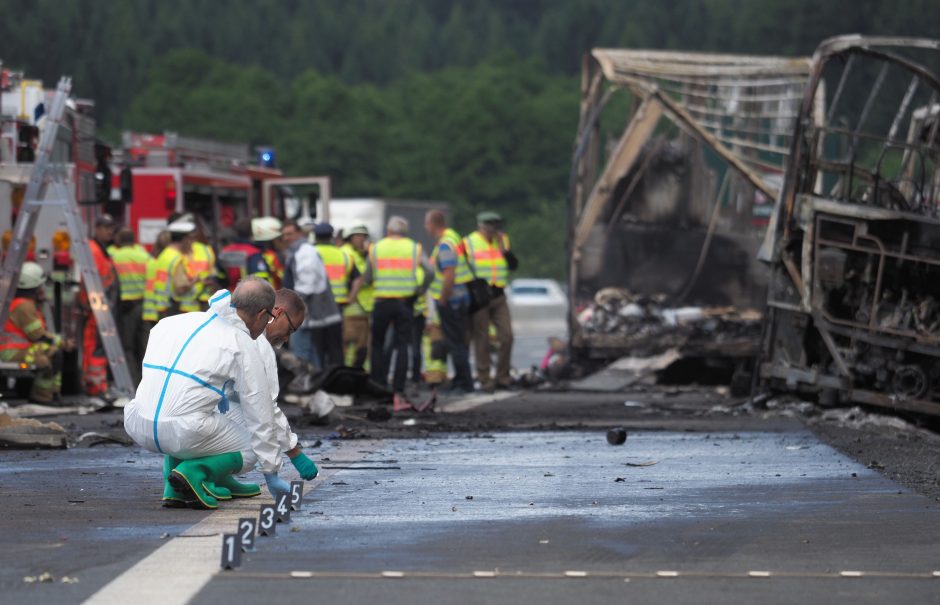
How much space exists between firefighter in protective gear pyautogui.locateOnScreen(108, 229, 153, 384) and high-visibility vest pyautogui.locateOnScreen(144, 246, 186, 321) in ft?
2.17

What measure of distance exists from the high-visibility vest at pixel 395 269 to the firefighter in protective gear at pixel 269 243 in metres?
0.91

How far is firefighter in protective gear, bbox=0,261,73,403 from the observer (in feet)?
50.8

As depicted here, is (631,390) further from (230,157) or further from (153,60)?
(153,60)

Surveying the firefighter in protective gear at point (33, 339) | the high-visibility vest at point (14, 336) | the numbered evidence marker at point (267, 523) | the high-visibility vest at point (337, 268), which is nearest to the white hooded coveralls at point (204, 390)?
the numbered evidence marker at point (267, 523)

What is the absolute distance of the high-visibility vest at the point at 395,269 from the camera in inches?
688

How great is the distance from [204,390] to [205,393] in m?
0.01

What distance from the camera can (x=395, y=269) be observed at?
57.5ft

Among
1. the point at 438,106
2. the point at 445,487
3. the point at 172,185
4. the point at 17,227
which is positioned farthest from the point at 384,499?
the point at 438,106

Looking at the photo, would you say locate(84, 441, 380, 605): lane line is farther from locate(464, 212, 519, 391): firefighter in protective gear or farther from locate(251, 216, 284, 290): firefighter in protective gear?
locate(464, 212, 519, 391): firefighter in protective gear

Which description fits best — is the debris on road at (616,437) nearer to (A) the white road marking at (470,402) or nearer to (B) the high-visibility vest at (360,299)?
(A) the white road marking at (470,402)

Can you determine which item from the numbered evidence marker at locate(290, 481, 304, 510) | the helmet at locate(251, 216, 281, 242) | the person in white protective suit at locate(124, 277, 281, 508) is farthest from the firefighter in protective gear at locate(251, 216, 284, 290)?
the numbered evidence marker at locate(290, 481, 304, 510)

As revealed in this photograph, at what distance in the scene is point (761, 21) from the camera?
301 ft

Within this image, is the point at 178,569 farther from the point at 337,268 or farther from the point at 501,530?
the point at 337,268

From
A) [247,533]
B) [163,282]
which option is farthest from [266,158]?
[247,533]
